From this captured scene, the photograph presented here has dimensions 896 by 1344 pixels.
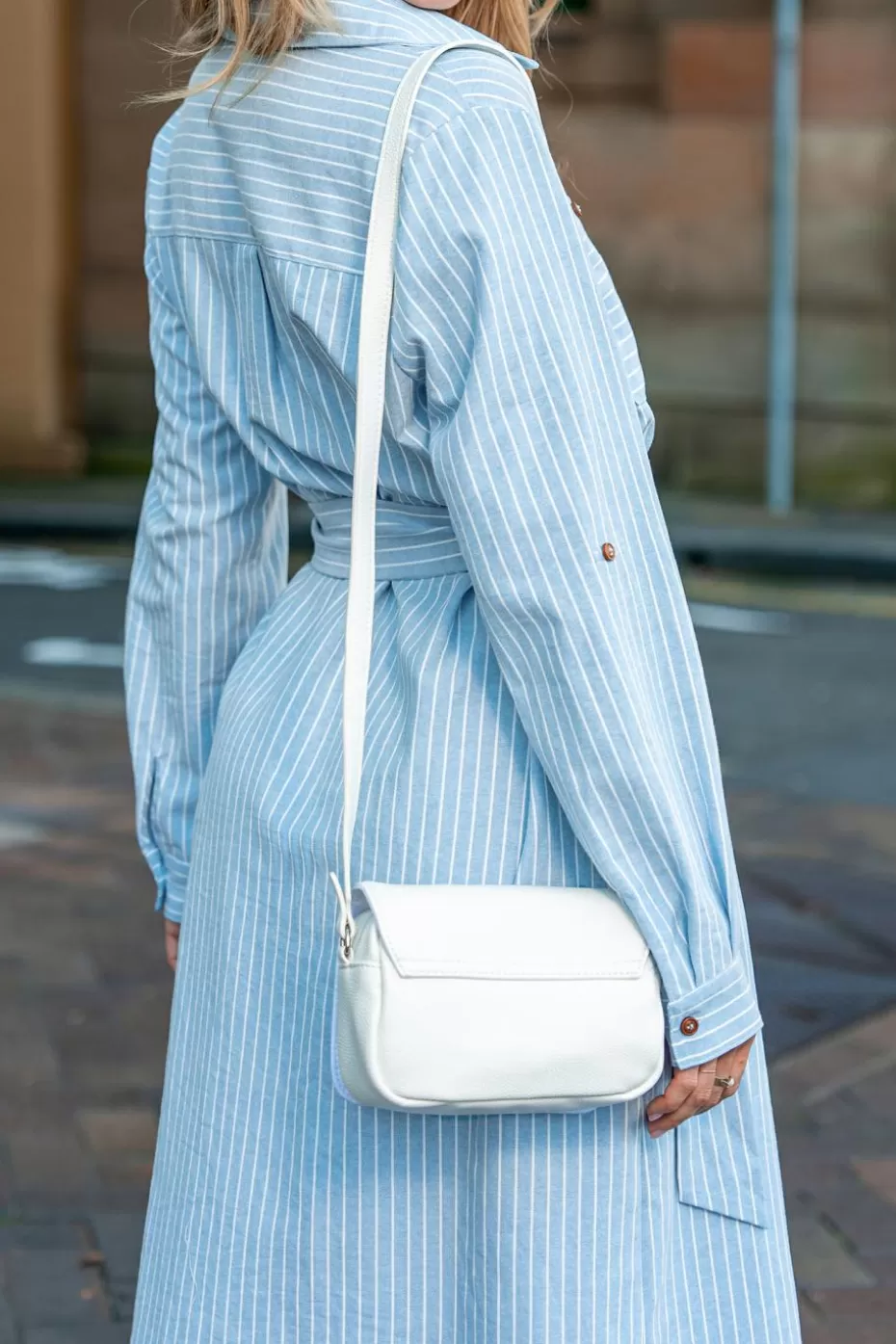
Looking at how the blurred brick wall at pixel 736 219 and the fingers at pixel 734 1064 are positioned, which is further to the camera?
the blurred brick wall at pixel 736 219

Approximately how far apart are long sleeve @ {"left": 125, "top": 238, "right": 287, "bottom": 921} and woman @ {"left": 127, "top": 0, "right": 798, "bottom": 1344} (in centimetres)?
5

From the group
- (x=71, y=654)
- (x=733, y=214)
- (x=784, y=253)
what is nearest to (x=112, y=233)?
(x=733, y=214)

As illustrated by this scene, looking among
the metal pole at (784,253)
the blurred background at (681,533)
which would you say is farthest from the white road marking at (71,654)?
the metal pole at (784,253)

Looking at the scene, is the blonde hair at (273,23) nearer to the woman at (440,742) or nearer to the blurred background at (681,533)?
the woman at (440,742)

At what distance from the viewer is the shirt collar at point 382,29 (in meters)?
1.65

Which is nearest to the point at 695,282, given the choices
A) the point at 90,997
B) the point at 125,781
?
the point at 125,781

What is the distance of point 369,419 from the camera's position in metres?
1.61

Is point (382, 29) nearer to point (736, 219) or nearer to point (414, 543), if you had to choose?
point (414, 543)

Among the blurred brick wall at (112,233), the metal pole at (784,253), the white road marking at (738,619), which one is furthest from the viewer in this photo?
the blurred brick wall at (112,233)

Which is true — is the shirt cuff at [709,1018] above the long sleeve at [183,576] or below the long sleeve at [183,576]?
below

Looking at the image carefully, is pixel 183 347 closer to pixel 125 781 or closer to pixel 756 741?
pixel 125 781

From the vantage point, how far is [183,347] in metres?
1.94

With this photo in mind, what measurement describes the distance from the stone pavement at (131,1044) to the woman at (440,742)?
1.22 meters

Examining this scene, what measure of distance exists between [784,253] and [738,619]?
4.60 m
